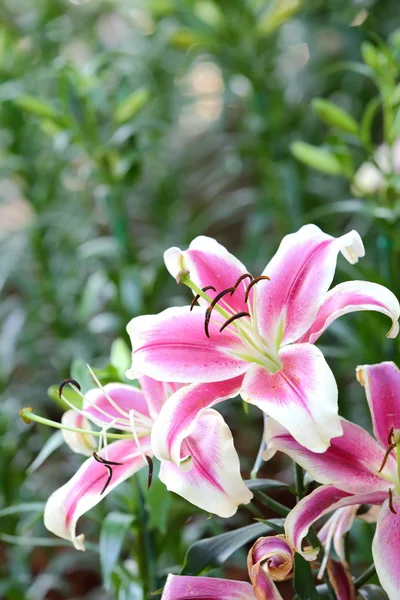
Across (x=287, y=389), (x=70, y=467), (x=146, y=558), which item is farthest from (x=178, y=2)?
(x=287, y=389)

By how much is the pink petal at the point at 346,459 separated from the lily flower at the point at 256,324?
0.13 ft

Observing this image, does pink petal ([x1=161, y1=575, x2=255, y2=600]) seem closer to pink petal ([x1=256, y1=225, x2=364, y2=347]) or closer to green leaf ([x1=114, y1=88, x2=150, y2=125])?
pink petal ([x1=256, y1=225, x2=364, y2=347])

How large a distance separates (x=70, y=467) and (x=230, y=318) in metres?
1.20

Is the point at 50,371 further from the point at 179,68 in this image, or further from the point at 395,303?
the point at 395,303

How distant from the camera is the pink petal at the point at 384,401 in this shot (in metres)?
0.56

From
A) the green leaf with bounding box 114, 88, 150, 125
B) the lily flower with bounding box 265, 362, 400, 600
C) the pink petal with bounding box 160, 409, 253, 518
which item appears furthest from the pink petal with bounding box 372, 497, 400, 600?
the green leaf with bounding box 114, 88, 150, 125

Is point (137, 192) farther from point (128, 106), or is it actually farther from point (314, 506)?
point (314, 506)

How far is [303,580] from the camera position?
0.54 meters

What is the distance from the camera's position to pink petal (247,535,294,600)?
51 cm

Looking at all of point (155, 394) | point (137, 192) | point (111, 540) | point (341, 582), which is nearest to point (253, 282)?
point (155, 394)

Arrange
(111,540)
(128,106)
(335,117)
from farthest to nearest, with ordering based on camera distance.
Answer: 1. (128,106)
2. (335,117)
3. (111,540)

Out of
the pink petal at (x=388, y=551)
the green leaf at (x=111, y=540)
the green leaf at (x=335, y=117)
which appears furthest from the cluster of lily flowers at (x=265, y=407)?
the green leaf at (x=335, y=117)

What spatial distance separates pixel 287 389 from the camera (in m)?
0.51

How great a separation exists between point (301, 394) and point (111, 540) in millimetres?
348
